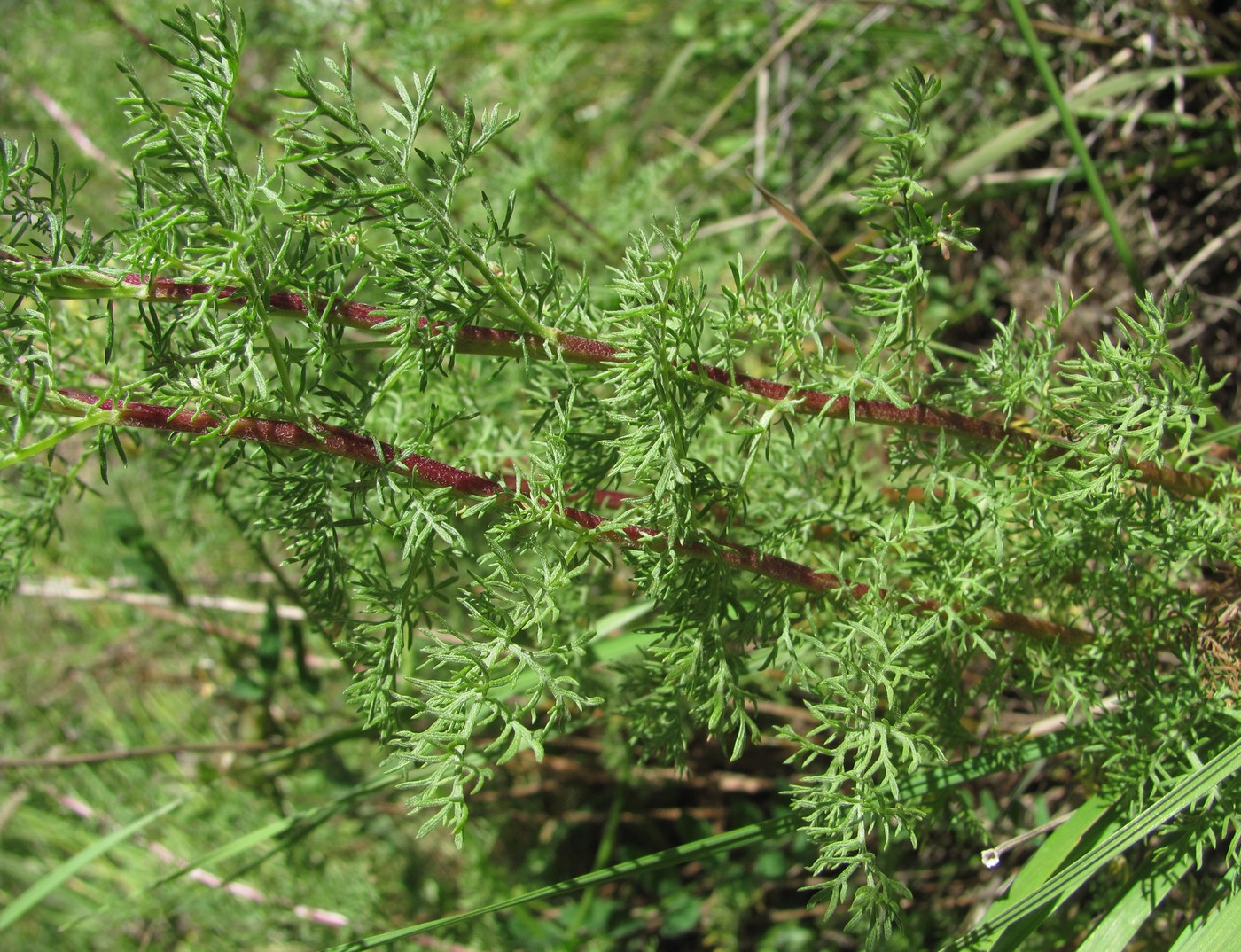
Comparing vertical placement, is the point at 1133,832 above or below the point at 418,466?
below

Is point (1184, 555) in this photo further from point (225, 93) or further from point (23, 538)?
point (23, 538)

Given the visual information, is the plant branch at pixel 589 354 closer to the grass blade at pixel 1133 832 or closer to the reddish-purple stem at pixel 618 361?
the reddish-purple stem at pixel 618 361

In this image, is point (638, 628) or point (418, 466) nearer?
point (418, 466)

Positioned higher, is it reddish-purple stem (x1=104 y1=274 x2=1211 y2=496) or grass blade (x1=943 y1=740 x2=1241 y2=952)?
reddish-purple stem (x1=104 y1=274 x2=1211 y2=496)

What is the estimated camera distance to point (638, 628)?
1.23 metres

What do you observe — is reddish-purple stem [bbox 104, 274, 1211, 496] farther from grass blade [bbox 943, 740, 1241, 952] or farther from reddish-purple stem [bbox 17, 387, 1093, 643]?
grass blade [bbox 943, 740, 1241, 952]

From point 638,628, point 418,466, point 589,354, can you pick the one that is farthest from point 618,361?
point 638,628

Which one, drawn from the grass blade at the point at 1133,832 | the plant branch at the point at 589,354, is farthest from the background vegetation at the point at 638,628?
the plant branch at the point at 589,354

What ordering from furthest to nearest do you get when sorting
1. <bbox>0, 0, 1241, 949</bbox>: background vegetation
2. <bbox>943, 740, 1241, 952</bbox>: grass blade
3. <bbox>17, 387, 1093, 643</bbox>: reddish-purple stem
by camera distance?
<bbox>0, 0, 1241, 949</bbox>: background vegetation, <bbox>943, 740, 1241, 952</bbox>: grass blade, <bbox>17, 387, 1093, 643</bbox>: reddish-purple stem

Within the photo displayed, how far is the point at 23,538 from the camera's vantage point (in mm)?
1210

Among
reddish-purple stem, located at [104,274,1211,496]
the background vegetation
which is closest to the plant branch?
reddish-purple stem, located at [104,274,1211,496]

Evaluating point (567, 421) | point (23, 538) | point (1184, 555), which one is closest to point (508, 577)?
point (567, 421)

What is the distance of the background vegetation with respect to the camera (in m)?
1.49

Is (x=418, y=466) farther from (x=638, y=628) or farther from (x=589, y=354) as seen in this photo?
(x=638, y=628)
